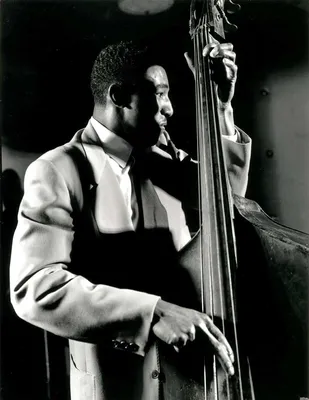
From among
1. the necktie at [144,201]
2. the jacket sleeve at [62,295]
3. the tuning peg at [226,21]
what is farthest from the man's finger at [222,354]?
the tuning peg at [226,21]

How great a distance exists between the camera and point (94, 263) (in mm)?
895

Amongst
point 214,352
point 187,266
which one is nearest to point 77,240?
point 187,266

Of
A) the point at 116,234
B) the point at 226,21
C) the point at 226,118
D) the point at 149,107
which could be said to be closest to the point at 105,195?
the point at 116,234

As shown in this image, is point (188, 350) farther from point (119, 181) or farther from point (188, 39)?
point (188, 39)

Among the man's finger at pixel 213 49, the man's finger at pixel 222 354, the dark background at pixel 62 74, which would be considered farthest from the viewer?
the dark background at pixel 62 74

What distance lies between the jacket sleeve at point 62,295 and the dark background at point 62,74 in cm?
23

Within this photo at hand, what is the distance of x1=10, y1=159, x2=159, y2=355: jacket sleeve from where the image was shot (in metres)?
0.80

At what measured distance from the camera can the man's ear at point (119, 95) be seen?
37.9 inches

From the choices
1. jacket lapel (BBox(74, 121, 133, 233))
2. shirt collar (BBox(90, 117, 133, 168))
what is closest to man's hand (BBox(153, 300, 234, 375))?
jacket lapel (BBox(74, 121, 133, 233))

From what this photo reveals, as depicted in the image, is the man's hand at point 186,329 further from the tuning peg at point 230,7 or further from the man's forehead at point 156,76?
the tuning peg at point 230,7

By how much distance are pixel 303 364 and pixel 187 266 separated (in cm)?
26

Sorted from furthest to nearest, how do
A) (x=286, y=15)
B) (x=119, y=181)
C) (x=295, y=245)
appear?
(x=286, y=15) < (x=119, y=181) < (x=295, y=245)

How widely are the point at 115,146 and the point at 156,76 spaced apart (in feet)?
0.57

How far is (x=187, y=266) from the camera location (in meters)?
0.84
